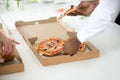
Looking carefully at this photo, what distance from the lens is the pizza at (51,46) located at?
1410 millimetres

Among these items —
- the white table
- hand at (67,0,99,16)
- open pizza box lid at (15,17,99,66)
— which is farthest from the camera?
hand at (67,0,99,16)

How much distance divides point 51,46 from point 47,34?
0.23 meters

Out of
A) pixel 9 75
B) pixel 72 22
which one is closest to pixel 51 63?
pixel 9 75

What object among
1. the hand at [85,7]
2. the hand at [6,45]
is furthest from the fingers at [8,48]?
the hand at [85,7]

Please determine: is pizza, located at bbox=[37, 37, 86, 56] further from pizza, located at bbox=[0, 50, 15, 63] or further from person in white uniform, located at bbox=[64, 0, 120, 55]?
pizza, located at bbox=[0, 50, 15, 63]

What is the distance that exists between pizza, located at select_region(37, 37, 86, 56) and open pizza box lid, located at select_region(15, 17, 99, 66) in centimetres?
3

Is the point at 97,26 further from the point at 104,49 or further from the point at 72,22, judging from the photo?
the point at 72,22

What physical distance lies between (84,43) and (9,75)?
0.50 meters

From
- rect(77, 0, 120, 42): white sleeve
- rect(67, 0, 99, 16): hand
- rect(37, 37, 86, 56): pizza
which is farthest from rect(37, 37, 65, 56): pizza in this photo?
rect(67, 0, 99, 16): hand

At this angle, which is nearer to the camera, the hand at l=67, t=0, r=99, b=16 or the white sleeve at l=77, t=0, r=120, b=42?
the white sleeve at l=77, t=0, r=120, b=42

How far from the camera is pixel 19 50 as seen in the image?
1.51 m

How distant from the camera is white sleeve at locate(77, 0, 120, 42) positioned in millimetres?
1382

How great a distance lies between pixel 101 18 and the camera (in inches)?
55.6

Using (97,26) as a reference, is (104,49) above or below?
below
